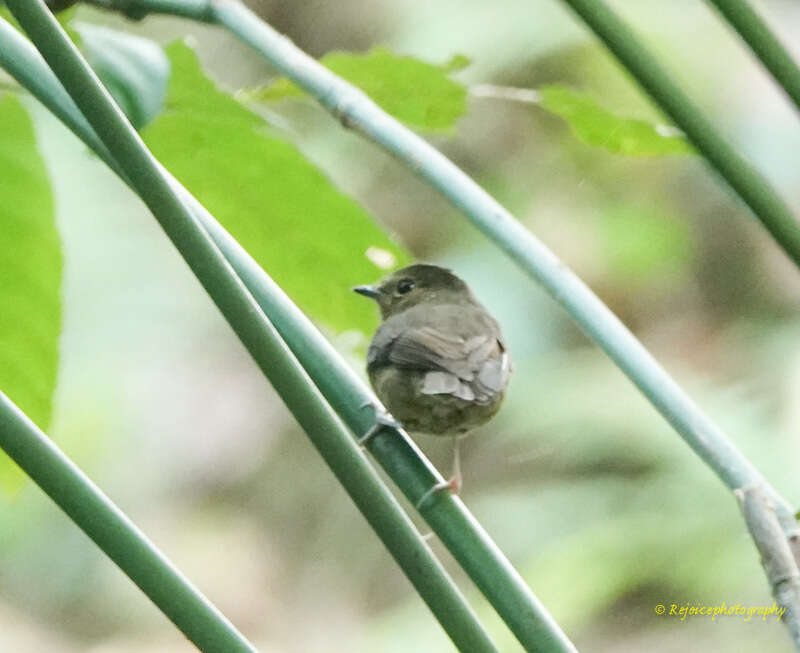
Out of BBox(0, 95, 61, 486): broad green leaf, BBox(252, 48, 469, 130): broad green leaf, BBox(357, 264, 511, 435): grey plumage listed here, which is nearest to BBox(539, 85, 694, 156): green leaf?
BBox(252, 48, 469, 130): broad green leaf

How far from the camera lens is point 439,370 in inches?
87.5

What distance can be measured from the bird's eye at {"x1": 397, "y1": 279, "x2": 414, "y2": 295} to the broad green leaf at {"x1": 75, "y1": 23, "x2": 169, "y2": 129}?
5.80 feet

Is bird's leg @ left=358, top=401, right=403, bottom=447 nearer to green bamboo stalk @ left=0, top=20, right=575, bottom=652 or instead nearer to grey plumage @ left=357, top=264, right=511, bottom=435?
green bamboo stalk @ left=0, top=20, right=575, bottom=652

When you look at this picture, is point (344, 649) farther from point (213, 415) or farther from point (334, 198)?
point (334, 198)

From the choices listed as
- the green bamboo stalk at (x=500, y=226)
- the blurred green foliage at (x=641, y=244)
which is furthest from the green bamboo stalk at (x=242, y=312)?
the blurred green foliage at (x=641, y=244)

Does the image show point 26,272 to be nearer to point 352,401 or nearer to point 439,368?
point 352,401

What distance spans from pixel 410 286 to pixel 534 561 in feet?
3.21

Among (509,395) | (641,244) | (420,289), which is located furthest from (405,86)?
(641,244)

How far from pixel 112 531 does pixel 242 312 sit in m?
0.15

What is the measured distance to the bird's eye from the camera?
269 cm

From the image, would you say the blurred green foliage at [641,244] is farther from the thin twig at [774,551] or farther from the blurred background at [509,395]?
the thin twig at [774,551]

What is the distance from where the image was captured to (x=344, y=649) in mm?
3779

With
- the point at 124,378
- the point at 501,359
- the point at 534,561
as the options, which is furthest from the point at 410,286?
the point at 124,378

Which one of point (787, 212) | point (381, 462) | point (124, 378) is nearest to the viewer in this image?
point (787, 212)
